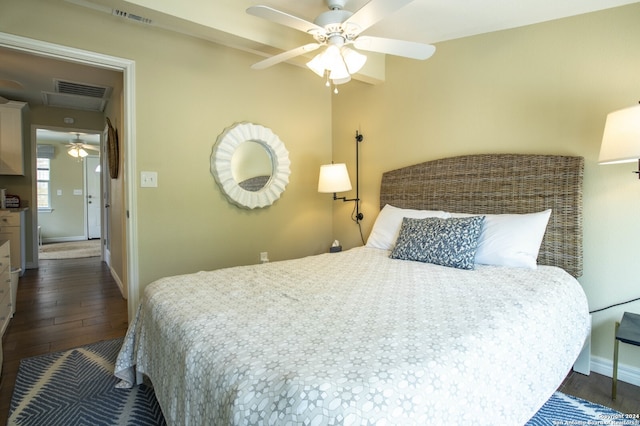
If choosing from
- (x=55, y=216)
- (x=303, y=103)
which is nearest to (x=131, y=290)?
(x=303, y=103)

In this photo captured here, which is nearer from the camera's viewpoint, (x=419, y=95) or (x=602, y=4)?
(x=602, y=4)

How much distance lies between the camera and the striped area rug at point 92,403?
1.74 meters

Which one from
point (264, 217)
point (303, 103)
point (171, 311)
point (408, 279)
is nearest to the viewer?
point (171, 311)

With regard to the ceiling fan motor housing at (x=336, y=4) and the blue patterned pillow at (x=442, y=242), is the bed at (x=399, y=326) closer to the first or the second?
the blue patterned pillow at (x=442, y=242)

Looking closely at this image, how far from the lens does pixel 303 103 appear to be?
360 centimetres

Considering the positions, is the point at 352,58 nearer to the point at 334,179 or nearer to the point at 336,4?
the point at 336,4

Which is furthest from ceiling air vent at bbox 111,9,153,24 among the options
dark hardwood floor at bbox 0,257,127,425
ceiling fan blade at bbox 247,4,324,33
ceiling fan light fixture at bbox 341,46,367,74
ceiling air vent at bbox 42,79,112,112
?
dark hardwood floor at bbox 0,257,127,425

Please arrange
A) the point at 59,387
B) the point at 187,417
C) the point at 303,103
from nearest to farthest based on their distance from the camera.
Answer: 1. the point at 187,417
2. the point at 59,387
3. the point at 303,103

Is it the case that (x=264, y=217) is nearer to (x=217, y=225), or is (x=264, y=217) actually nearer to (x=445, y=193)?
(x=217, y=225)

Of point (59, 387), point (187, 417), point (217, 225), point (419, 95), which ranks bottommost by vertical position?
point (59, 387)

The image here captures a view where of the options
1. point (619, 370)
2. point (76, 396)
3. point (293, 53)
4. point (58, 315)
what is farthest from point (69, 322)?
point (619, 370)

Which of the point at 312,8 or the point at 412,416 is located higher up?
the point at 312,8

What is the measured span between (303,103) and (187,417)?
121 inches

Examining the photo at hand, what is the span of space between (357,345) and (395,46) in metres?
1.75
